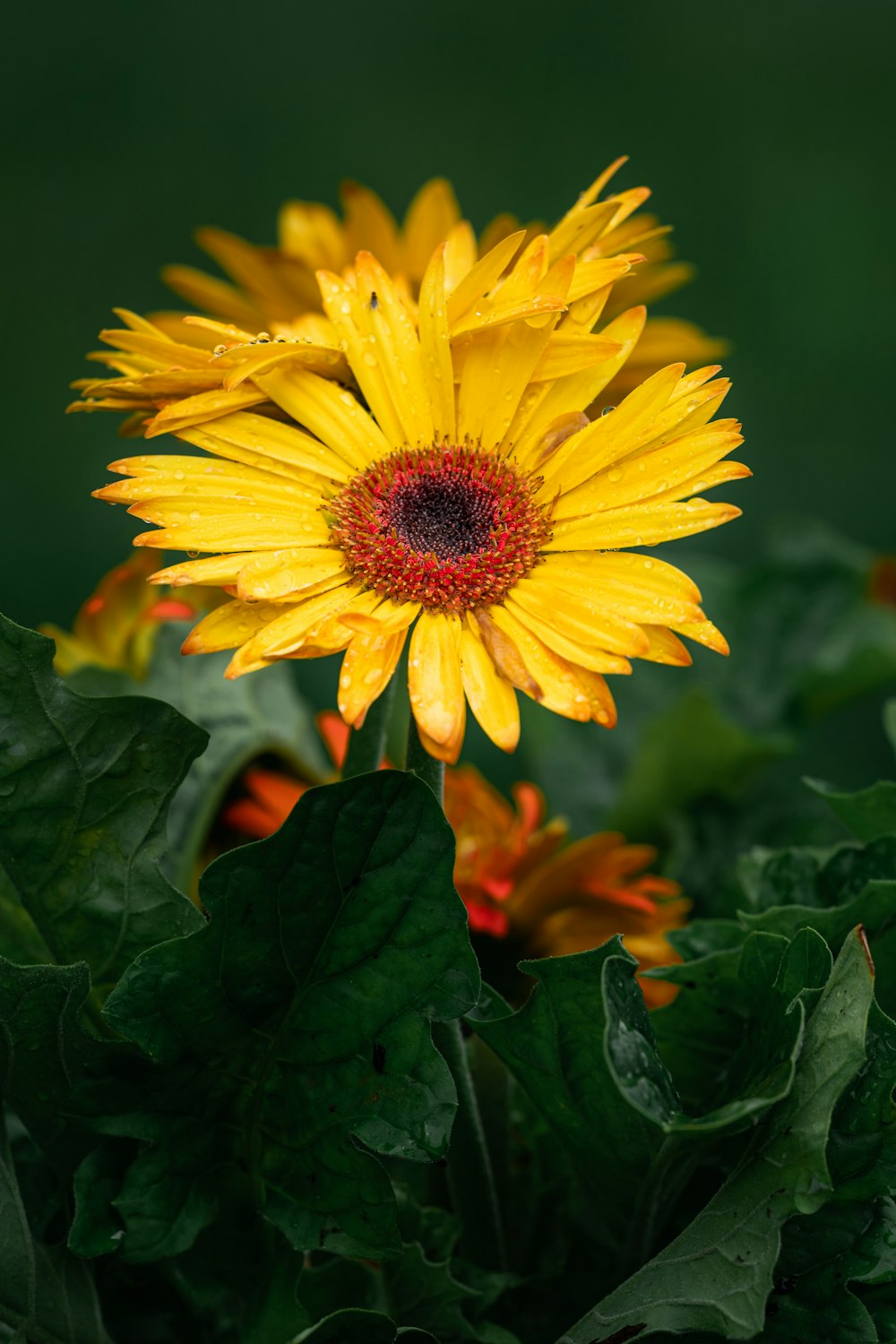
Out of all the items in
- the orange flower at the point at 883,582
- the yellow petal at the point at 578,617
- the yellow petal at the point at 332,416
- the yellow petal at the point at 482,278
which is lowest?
the orange flower at the point at 883,582

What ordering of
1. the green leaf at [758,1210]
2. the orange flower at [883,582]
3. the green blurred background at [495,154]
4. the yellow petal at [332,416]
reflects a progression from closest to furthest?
1. the green leaf at [758,1210]
2. the yellow petal at [332,416]
3. the orange flower at [883,582]
4. the green blurred background at [495,154]

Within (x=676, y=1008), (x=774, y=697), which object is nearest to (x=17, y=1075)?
(x=676, y=1008)

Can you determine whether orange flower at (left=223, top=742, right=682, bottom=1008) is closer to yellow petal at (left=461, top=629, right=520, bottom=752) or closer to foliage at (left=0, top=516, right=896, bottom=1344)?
foliage at (left=0, top=516, right=896, bottom=1344)

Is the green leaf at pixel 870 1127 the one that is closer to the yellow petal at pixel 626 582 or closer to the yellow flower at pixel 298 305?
the yellow petal at pixel 626 582

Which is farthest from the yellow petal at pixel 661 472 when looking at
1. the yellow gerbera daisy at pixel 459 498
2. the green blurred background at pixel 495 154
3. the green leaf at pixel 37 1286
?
the green blurred background at pixel 495 154

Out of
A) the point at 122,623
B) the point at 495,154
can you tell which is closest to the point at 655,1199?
the point at 122,623

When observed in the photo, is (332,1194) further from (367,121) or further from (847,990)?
(367,121)

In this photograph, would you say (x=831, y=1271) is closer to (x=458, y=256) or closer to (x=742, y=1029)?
(x=742, y=1029)
